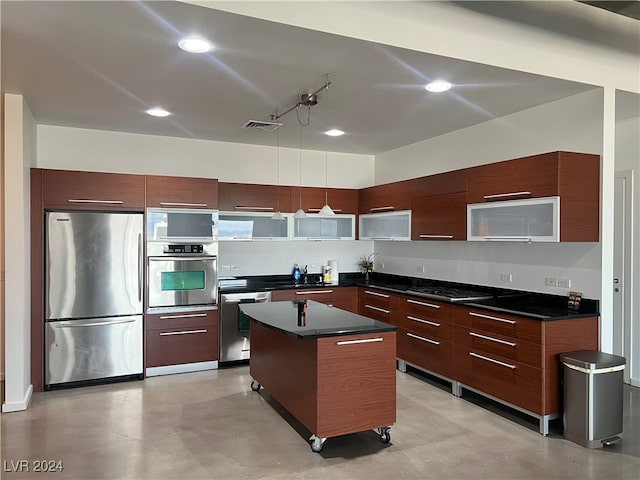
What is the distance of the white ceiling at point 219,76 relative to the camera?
260 centimetres

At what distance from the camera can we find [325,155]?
6461mm

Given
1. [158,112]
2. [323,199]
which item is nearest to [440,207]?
[323,199]

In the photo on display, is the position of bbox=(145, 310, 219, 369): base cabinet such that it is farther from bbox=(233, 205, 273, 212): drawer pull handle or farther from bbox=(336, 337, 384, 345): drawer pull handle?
bbox=(336, 337, 384, 345): drawer pull handle

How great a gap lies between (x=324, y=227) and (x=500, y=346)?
115 inches

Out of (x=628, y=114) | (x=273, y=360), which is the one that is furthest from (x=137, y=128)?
(x=628, y=114)

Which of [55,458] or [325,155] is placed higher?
[325,155]

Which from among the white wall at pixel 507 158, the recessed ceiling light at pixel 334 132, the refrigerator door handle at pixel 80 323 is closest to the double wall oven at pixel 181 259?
the refrigerator door handle at pixel 80 323

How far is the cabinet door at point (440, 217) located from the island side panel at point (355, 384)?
179cm

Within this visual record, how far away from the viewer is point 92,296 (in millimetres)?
4613

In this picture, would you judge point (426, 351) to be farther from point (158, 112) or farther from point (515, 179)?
point (158, 112)

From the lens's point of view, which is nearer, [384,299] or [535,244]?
[535,244]

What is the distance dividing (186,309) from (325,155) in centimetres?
286

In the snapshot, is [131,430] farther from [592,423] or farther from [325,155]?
[325,155]

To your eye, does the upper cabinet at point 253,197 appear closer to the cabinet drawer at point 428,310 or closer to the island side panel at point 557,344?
the cabinet drawer at point 428,310
